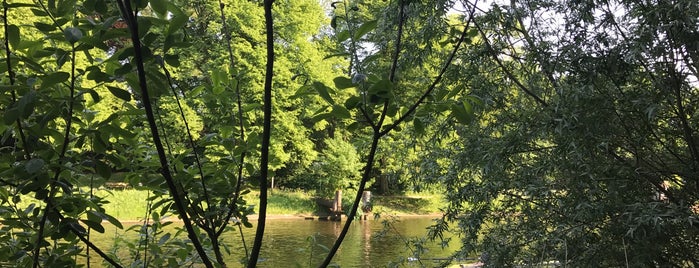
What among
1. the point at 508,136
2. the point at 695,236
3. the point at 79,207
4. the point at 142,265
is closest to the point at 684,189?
the point at 695,236

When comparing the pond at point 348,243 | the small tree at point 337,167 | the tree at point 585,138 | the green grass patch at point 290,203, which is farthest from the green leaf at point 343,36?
the small tree at point 337,167

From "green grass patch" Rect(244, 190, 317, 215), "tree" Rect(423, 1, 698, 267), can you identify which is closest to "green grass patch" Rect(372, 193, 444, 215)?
"green grass patch" Rect(244, 190, 317, 215)

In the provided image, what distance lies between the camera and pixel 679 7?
2.60 metres

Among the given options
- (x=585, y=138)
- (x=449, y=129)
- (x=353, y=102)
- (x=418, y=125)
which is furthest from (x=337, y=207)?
(x=353, y=102)

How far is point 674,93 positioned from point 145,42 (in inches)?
131

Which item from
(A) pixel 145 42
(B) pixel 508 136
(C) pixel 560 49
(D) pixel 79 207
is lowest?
(D) pixel 79 207

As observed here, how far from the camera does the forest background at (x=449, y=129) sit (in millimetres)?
962

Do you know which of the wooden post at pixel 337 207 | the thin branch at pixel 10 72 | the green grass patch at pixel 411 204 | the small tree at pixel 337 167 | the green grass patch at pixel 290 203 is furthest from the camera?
the green grass patch at pixel 411 204

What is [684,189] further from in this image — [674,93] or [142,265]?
[142,265]

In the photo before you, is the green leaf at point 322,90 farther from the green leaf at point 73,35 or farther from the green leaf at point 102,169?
the green leaf at point 102,169

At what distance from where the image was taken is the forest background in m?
0.96

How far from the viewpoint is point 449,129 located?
411 cm

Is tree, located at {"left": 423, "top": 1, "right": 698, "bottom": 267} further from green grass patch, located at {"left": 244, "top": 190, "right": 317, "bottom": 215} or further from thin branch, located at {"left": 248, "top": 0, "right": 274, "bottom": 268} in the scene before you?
green grass patch, located at {"left": 244, "top": 190, "right": 317, "bottom": 215}

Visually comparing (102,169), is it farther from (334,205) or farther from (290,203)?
(290,203)
